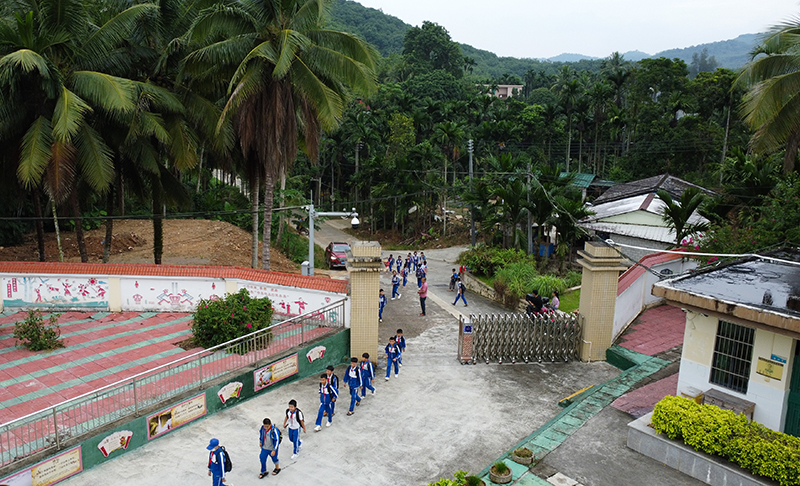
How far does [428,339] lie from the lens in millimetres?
17297

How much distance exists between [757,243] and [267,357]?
44.5ft

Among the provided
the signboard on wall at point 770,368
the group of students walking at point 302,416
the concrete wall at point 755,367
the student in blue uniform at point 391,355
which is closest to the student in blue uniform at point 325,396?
the group of students walking at point 302,416

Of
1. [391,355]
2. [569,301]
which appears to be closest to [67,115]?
[391,355]

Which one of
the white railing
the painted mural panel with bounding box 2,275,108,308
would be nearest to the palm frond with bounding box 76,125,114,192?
the painted mural panel with bounding box 2,275,108,308

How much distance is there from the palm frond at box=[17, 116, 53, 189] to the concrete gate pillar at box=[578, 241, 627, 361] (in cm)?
1486

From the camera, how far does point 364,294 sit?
1466 centimetres

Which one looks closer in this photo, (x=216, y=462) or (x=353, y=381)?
(x=216, y=462)

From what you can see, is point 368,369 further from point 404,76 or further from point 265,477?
point 404,76

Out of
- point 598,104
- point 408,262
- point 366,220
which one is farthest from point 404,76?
point 408,262

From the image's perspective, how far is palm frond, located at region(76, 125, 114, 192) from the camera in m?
16.3

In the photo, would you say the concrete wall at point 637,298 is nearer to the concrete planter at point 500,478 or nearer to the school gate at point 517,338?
the school gate at point 517,338

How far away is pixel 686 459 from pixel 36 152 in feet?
55.2

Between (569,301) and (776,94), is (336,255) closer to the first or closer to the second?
(569,301)

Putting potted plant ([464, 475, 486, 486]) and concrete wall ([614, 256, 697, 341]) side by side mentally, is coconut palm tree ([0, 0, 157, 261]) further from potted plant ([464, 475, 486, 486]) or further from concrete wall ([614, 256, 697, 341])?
concrete wall ([614, 256, 697, 341])
